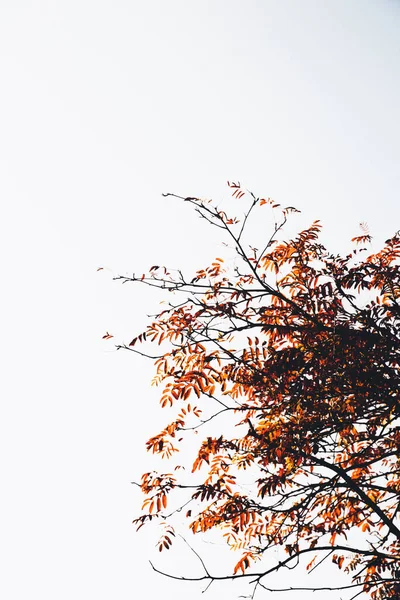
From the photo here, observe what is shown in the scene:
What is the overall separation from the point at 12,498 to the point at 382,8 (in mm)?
11497

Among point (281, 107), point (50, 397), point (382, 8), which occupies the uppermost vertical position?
point (382, 8)

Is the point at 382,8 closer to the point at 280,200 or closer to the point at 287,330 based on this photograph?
the point at 280,200

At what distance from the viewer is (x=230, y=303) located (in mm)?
3713

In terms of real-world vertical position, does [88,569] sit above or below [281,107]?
below

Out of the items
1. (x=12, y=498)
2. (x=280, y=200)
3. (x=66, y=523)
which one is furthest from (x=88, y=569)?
(x=280, y=200)

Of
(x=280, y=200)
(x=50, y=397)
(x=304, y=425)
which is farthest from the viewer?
(x=280, y=200)

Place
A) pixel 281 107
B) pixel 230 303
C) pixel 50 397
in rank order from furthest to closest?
pixel 281 107, pixel 50 397, pixel 230 303

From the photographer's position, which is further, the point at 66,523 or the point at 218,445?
the point at 66,523

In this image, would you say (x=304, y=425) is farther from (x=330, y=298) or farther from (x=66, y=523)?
(x=66, y=523)

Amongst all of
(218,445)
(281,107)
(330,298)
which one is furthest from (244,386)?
(281,107)

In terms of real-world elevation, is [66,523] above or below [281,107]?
below

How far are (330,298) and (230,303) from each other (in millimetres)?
679

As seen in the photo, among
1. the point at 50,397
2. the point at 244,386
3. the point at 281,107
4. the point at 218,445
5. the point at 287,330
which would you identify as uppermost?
the point at 281,107

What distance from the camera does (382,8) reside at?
11961 mm
